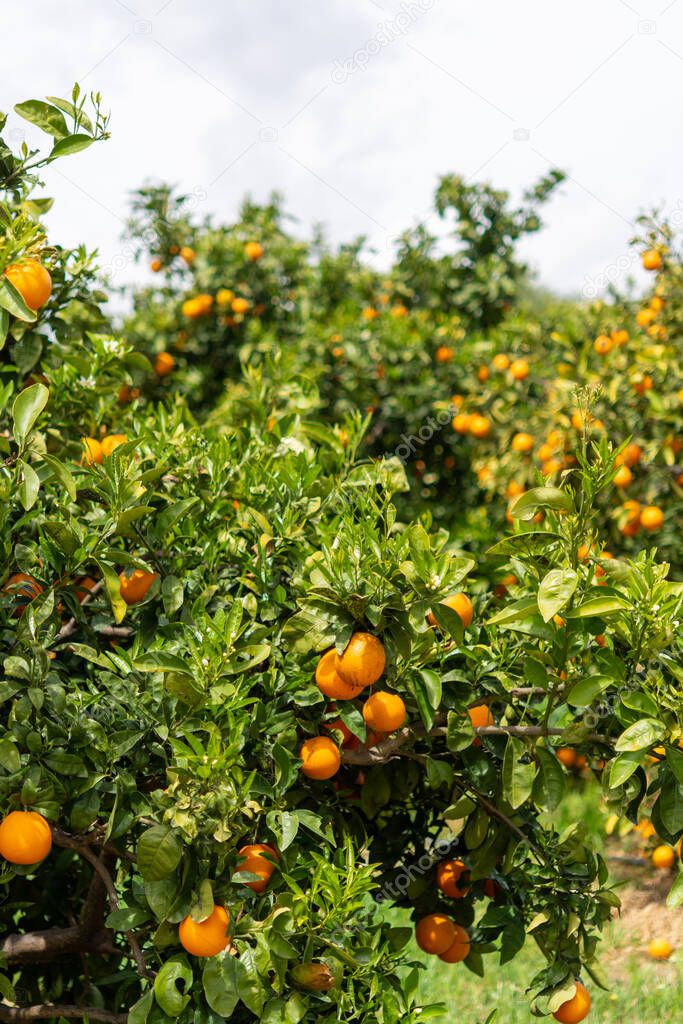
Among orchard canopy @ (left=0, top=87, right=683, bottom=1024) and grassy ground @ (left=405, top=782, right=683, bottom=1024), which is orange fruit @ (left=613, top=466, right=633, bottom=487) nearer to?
grassy ground @ (left=405, top=782, right=683, bottom=1024)

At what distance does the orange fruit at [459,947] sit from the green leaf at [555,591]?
78 centimetres

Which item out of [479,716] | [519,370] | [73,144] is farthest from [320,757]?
[519,370]

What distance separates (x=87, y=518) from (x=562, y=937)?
1.03 metres

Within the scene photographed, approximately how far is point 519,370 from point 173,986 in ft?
10.8

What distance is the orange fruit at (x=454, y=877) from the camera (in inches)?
68.1

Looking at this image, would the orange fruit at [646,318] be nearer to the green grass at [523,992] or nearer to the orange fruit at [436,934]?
the green grass at [523,992]

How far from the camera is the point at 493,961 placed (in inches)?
129

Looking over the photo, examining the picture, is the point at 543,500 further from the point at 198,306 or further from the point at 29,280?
the point at 198,306

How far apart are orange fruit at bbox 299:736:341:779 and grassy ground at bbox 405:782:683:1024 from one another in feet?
4.60

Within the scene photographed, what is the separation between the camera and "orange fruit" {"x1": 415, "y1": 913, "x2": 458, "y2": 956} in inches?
67.3

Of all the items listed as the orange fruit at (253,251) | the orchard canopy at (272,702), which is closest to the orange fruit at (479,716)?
the orchard canopy at (272,702)

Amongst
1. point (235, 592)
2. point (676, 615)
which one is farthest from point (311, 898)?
point (676, 615)

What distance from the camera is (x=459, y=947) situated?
1744 millimetres

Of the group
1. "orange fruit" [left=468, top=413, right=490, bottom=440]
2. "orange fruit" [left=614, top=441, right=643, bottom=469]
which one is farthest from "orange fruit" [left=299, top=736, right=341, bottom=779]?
"orange fruit" [left=468, top=413, right=490, bottom=440]
